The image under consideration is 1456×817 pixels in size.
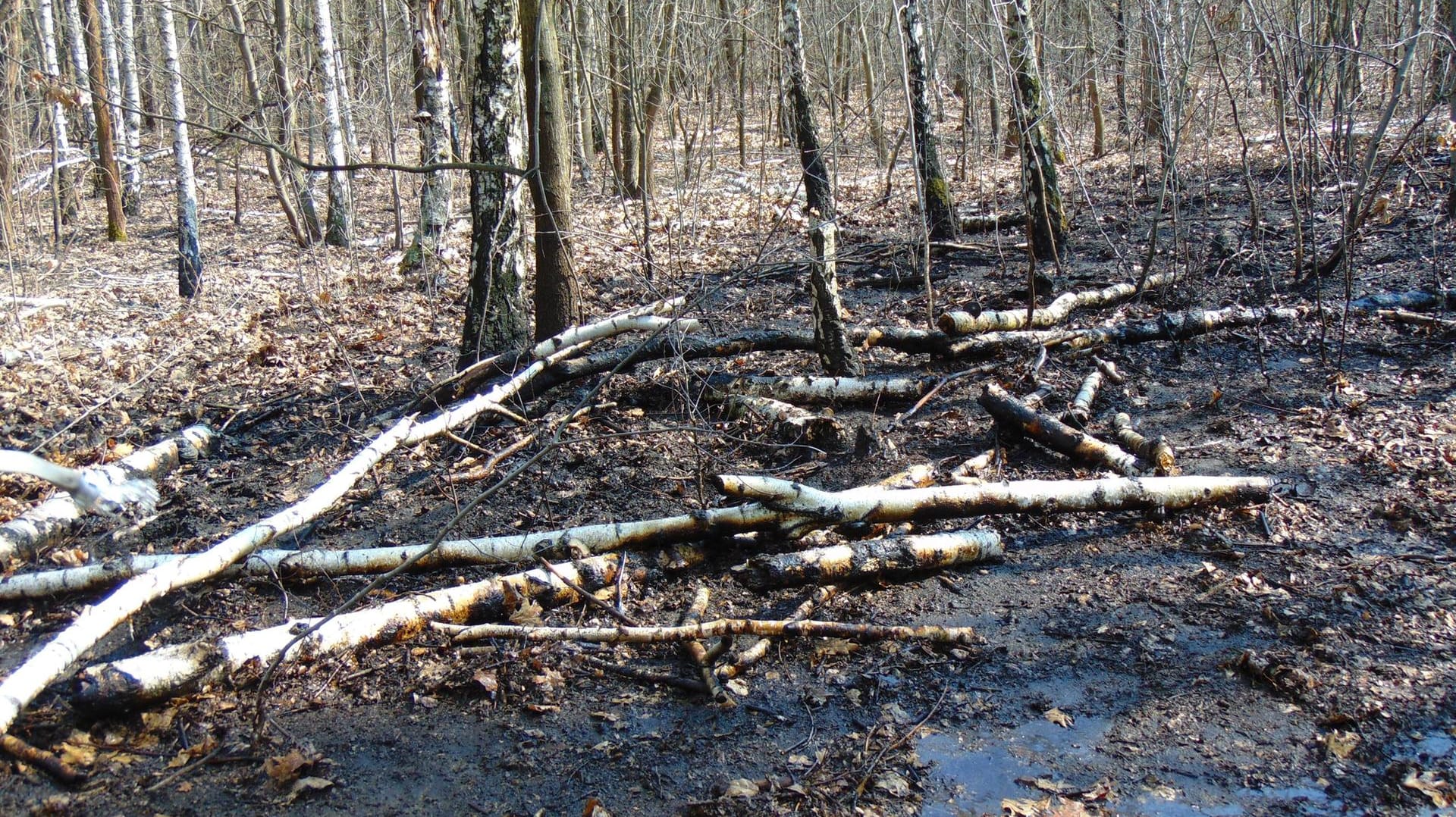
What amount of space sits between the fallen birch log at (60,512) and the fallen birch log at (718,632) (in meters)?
2.41

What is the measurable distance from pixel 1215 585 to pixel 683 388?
150 inches

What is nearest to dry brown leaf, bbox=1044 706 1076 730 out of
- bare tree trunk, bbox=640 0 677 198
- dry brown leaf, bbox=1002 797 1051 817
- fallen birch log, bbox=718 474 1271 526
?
dry brown leaf, bbox=1002 797 1051 817

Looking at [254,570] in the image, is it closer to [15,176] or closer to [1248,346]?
[1248,346]

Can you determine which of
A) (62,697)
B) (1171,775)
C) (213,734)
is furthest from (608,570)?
(1171,775)

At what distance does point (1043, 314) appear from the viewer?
28.0 ft

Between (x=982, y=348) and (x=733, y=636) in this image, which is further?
(x=982, y=348)

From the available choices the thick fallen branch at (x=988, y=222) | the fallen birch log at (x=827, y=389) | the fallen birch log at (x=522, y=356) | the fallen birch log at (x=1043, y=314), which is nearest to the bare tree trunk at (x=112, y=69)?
the fallen birch log at (x=522, y=356)

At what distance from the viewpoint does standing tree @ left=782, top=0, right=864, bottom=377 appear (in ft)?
22.5

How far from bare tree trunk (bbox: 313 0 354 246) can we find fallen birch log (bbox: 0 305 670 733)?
7.71 m

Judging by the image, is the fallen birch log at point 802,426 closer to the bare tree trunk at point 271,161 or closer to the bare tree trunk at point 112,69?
the bare tree trunk at point 271,161

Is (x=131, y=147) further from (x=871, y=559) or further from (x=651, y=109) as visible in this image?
(x=871, y=559)

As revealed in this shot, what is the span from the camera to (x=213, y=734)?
12.3 ft

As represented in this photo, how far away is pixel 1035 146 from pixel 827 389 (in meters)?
4.92

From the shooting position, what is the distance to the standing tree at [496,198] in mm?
7055
